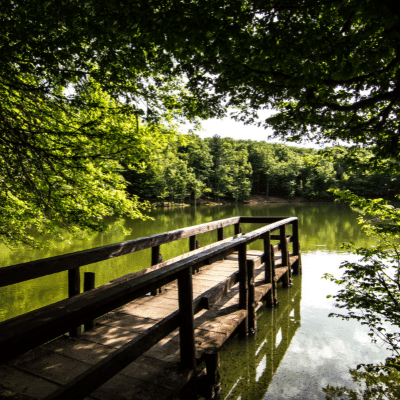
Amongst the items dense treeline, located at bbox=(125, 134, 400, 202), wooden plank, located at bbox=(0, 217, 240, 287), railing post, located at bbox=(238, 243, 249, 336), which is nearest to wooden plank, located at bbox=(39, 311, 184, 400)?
wooden plank, located at bbox=(0, 217, 240, 287)

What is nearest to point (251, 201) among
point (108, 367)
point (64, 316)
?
point (108, 367)

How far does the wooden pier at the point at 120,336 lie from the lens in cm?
158

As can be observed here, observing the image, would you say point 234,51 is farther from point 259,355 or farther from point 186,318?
point 259,355

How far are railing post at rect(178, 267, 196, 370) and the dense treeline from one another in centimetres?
4606

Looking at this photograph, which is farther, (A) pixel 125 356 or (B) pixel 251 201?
(B) pixel 251 201

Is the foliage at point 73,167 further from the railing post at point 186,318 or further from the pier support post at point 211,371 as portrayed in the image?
the pier support post at point 211,371

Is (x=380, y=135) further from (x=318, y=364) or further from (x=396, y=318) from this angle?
(x=318, y=364)

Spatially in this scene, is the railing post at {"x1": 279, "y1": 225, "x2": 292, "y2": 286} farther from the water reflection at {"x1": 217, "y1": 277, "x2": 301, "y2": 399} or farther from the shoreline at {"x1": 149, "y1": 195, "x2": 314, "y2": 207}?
the shoreline at {"x1": 149, "y1": 195, "x2": 314, "y2": 207}

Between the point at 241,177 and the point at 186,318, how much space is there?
196 ft

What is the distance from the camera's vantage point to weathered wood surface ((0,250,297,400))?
2.27 m

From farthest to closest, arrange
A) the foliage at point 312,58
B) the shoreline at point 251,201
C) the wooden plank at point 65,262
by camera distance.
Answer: the shoreline at point 251,201, the foliage at point 312,58, the wooden plank at point 65,262

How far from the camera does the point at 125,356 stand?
1.92 meters

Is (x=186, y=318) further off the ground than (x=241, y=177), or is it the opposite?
(x=241, y=177)

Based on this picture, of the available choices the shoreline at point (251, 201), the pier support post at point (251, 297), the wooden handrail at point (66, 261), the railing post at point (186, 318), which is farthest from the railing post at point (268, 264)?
the shoreline at point (251, 201)
